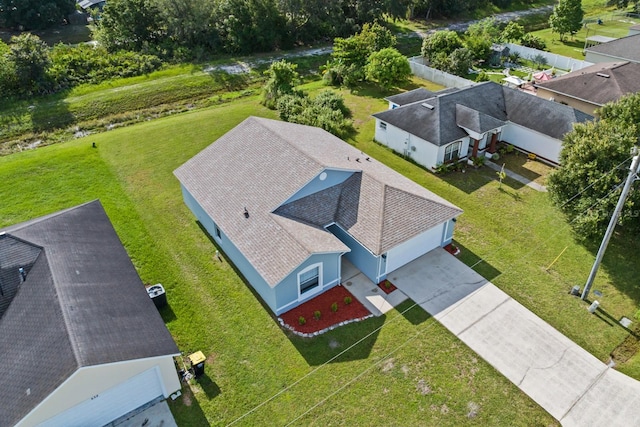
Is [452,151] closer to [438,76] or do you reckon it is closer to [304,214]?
[304,214]

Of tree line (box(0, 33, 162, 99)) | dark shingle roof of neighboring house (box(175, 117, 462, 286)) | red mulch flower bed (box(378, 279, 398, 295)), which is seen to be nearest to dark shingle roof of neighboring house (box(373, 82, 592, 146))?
dark shingle roof of neighboring house (box(175, 117, 462, 286))

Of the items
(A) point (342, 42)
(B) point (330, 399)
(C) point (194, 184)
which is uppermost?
(A) point (342, 42)

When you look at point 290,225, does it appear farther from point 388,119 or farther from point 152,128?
point 152,128

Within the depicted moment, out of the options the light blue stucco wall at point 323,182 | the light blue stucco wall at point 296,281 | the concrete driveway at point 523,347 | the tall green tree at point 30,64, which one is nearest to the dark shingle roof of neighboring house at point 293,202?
the light blue stucco wall at point 323,182

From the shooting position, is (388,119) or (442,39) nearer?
(388,119)

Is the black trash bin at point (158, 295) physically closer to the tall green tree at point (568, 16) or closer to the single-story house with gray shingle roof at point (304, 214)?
the single-story house with gray shingle roof at point (304, 214)

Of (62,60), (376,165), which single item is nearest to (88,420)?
(376,165)

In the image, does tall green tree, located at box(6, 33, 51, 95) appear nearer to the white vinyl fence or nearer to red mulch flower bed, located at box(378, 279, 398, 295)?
the white vinyl fence
